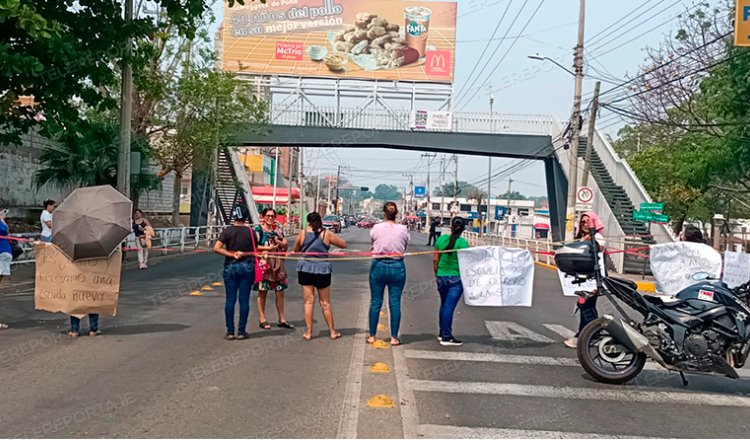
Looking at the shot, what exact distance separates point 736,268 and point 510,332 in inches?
175

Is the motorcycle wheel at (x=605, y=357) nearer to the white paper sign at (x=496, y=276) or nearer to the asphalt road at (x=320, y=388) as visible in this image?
the asphalt road at (x=320, y=388)

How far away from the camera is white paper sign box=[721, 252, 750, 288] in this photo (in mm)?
11805

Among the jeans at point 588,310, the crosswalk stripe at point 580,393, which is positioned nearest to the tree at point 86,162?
the jeans at point 588,310

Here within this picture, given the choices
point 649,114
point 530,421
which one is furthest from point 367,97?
point 530,421

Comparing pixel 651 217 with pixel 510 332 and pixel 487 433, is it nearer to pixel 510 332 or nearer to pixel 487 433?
pixel 510 332

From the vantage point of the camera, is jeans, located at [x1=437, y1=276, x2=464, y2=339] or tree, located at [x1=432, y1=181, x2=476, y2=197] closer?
jeans, located at [x1=437, y1=276, x2=464, y2=339]

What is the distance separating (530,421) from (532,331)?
4.76 meters

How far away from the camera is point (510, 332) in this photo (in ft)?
34.0

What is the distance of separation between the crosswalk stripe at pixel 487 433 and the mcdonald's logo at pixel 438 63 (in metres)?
34.9

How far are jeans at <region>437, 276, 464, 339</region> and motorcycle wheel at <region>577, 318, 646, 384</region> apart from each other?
6.86 feet

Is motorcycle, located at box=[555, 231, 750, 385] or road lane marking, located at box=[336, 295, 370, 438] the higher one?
motorcycle, located at box=[555, 231, 750, 385]

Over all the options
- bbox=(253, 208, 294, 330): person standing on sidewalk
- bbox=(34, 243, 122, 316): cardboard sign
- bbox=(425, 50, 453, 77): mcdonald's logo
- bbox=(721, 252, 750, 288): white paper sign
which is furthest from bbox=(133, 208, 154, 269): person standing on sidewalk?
bbox=(425, 50, 453, 77): mcdonald's logo

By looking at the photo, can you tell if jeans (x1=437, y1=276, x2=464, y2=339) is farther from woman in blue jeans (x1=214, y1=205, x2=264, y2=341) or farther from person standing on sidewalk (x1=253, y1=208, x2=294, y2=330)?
woman in blue jeans (x1=214, y1=205, x2=264, y2=341)

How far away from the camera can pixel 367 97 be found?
1523 inches
